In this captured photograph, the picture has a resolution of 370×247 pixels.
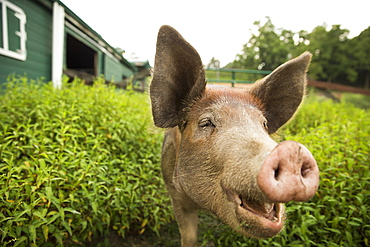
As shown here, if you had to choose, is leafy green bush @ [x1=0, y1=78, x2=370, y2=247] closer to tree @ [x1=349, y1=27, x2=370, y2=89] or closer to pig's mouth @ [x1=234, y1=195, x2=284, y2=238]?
pig's mouth @ [x1=234, y1=195, x2=284, y2=238]

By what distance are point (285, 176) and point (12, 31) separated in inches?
269

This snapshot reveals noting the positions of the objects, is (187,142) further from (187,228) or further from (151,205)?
(151,205)

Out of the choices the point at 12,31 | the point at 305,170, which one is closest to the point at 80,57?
the point at 12,31

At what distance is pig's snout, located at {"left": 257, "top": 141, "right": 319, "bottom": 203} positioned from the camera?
98 centimetres

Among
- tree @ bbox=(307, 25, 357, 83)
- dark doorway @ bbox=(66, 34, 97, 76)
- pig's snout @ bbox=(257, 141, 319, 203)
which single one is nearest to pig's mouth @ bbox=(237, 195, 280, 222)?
→ pig's snout @ bbox=(257, 141, 319, 203)

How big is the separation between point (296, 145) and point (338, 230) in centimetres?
161

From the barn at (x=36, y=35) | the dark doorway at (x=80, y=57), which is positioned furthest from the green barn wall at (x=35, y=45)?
the dark doorway at (x=80, y=57)

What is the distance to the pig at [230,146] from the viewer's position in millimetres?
1007

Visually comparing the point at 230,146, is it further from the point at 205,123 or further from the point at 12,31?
the point at 12,31

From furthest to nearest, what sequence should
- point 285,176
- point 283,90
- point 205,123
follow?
point 283,90 → point 205,123 → point 285,176

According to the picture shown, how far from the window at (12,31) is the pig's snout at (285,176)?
20.5ft

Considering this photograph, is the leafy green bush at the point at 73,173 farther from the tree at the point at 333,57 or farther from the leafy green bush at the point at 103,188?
the tree at the point at 333,57

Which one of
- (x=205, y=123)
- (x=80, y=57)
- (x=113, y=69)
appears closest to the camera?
(x=205, y=123)

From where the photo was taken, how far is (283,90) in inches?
77.0
